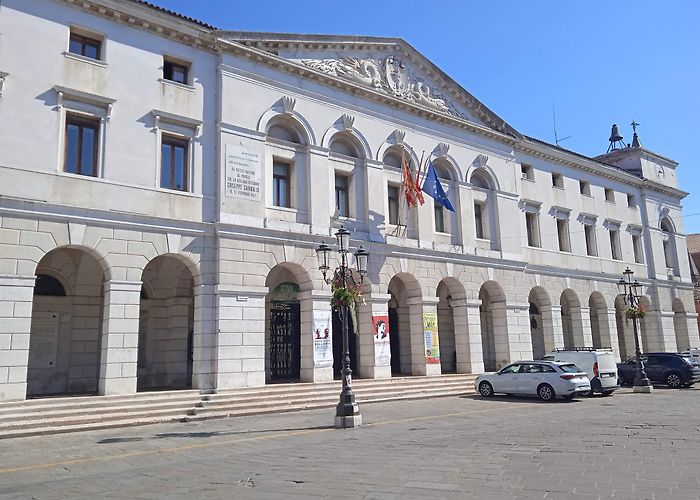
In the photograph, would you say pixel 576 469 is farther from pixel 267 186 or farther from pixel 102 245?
pixel 267 186

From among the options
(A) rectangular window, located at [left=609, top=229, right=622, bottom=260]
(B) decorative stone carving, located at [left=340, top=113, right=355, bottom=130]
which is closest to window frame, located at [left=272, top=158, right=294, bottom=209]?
(B) decorative stone carving, located at [left=340, top=113, right=355, bottom=130]

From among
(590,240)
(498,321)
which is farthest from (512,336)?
(590,240)

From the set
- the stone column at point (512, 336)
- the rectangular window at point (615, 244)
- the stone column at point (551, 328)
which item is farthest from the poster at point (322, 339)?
the rectangular window at point (615, 244)

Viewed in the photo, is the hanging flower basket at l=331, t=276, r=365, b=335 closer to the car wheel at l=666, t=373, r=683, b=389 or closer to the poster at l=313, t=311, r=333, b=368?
the poster at l=313, t=311, r=333, b=368

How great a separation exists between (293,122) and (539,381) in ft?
42.9

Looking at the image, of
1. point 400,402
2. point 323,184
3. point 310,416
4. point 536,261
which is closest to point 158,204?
point 323,184

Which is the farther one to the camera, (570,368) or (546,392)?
(570,368)

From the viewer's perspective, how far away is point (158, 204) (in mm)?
18266

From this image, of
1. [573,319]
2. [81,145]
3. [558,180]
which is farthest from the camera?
[558,180]

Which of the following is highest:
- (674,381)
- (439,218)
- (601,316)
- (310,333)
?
(439,218)

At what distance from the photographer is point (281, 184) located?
21969 millimetres

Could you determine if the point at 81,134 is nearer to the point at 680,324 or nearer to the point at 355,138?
the point at 355,138

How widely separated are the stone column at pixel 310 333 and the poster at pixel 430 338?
201 inches

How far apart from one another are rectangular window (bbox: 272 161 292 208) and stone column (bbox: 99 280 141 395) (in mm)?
6537
